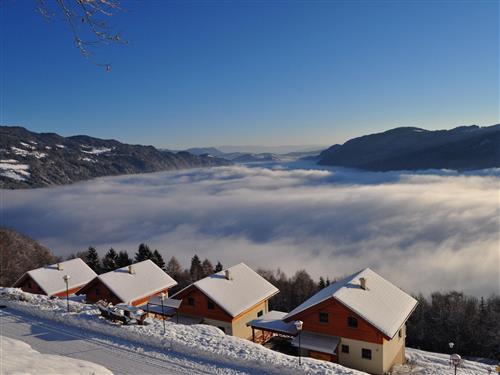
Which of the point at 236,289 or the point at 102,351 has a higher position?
the point at 102,351

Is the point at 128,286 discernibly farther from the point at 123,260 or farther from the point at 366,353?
the point at 123,260

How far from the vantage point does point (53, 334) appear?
53.1ft

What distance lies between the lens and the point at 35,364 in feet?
36.9

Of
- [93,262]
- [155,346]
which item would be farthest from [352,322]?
[93,262]

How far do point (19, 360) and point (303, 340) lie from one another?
56.4 ft

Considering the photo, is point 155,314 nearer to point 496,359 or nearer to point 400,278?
point 496,359

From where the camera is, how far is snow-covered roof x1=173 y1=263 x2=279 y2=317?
28.6 meters

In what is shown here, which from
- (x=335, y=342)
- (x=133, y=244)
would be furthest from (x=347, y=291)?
(x=133, y=244)

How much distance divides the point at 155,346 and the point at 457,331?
5104 centimetres

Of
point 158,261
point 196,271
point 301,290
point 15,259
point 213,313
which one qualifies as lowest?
point 301,290

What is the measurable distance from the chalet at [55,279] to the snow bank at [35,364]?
24070mm

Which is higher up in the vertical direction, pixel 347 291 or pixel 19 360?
pixel 19 360

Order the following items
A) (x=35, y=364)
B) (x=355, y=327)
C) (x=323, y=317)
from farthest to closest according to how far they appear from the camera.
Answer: (x=323, y=317) < (x=355, y=327) < (x=35, y=364)

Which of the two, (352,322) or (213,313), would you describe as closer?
(352,322)
